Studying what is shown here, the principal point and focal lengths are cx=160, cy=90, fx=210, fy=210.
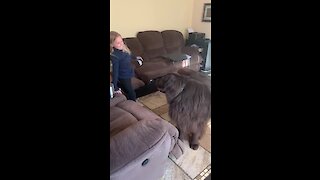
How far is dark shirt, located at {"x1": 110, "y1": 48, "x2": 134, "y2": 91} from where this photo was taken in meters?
1.81

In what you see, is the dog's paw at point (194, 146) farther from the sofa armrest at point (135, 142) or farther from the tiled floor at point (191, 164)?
the sofa armrest at point (135, 142)

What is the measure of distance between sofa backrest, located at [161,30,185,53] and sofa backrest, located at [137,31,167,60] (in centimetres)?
9

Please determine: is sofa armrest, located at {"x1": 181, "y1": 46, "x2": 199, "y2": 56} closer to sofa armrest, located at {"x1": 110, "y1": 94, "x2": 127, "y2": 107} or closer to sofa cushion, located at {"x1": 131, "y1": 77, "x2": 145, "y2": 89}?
sofa cushion, located at {"x1": 131, "y1": 77, "x2": 145, "y2": 89}

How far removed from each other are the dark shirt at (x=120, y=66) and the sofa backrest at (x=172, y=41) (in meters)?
1.44

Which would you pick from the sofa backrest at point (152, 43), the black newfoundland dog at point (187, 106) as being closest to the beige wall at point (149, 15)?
the sofa backrest at point (152, 43)

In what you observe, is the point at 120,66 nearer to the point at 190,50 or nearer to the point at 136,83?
the point at 136,83

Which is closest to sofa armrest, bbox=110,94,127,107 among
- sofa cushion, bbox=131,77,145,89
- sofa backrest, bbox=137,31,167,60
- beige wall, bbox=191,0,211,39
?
sofa cushion, bbox=131,77,145,89

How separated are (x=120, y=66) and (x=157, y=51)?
1.35 metres
